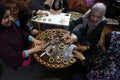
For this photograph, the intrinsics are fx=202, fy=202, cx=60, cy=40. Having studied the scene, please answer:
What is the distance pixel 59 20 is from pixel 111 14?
4.01 feet

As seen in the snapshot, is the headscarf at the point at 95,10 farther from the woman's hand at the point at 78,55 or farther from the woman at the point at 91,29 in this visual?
the woman's hand at the point at 78,55

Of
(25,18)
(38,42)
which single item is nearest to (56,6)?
(25,18)

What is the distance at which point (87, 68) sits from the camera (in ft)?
7.14

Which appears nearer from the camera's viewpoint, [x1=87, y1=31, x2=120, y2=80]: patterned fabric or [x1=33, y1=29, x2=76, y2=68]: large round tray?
[x1=87, y1=31, x2=120, y2=80]: patterned fabric

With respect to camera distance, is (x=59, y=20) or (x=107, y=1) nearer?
(x=59, y=20)

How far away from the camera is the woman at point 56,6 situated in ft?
9.45

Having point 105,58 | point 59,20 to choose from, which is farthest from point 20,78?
point 105,58

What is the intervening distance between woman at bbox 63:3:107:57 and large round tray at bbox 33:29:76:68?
0.12m

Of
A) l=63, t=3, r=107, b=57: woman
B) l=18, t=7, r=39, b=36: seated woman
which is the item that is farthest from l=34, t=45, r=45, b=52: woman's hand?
l=18, t=7, r=39, b=36: seated woman

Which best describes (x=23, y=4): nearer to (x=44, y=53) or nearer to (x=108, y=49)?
(x=44, y=53)

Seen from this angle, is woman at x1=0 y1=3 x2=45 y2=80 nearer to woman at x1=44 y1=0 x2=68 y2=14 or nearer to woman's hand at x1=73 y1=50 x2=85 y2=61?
woman's hand at x1=73 y1=50 x2=85 y2=61

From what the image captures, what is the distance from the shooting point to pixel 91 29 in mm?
2555

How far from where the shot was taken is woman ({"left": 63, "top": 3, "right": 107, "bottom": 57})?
7.76ft

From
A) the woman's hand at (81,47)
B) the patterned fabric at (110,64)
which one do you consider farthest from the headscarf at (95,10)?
the patterned fabric at (110,64)
